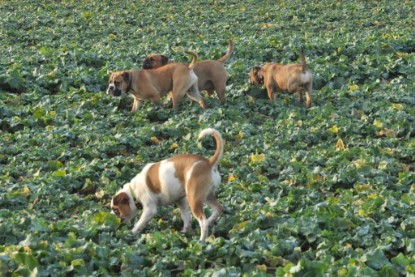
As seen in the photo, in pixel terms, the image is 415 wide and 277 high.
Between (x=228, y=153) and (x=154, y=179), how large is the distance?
9.61 feet

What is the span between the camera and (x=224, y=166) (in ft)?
36.1

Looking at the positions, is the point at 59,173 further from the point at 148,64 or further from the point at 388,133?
the point at 388,133

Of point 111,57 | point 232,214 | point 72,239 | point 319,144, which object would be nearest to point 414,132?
point 319,144

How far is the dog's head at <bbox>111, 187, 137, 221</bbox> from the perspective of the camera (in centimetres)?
883

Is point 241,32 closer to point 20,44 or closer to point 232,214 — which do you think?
point 20,44

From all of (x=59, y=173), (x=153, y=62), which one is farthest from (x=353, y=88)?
(x=59, y=173)

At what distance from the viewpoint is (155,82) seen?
45.6 feet

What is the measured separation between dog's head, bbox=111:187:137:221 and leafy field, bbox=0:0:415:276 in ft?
0.79

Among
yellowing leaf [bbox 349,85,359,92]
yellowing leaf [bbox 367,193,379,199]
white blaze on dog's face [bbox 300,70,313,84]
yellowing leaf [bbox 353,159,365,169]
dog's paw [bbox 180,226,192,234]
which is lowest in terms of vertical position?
yellowing leaf [bbox 349,85,359,92]

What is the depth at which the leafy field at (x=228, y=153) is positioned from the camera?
7.45 metres

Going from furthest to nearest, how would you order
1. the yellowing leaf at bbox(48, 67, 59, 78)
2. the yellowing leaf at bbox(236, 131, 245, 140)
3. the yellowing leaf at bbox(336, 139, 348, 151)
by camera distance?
the yellowing leaf at bbox(48, 67, 59, 78) < the yellowing leaf at bbox(236, 131, 245, 140) < the yellowing leaf at bbox(336, 139, 348, 151)

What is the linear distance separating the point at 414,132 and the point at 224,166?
3471 mm

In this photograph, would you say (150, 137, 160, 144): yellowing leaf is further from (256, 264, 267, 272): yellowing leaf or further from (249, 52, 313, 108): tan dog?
(256, 264, 267, 272): yellowing leaf

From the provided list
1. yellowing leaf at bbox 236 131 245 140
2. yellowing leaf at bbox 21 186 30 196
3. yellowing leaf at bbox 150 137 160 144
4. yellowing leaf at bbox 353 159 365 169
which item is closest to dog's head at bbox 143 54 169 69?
yellowing leaf at bbox 150 137 160 144
